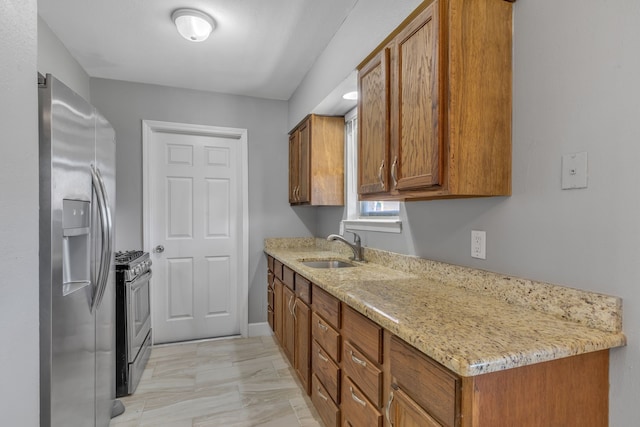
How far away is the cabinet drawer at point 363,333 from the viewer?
121 cm

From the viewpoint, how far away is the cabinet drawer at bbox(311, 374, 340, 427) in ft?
5.23

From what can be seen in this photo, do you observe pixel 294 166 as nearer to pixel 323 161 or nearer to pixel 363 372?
pixel 323 161

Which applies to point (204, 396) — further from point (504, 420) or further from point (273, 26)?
point (273, 26)

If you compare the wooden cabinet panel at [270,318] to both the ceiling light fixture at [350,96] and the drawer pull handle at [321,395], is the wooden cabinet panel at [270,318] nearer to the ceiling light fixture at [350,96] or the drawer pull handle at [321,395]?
the drawer pull handle at [321,395]

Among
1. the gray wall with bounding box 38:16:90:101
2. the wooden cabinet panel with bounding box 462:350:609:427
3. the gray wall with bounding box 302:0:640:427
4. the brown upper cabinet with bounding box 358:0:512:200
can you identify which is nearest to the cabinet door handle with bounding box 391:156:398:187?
the brown upper cabinet with bounding box 358:0:512:200

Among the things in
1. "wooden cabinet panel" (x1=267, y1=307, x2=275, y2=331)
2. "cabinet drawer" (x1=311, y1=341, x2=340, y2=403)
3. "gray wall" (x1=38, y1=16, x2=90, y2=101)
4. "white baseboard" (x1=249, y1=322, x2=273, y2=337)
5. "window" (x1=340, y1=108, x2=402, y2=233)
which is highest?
"gray wall" (x1=38, y1=16, x2=90, y2=101)

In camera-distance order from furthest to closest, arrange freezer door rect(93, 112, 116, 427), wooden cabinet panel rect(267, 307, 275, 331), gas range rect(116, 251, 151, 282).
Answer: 1. wooden cabinet panel rect(267, 307, 275, 331)
2. gas range rect(116, 251, 151, 282)
3. freezer door rect(93, 112, 116, 427)

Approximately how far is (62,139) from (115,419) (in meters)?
1.79

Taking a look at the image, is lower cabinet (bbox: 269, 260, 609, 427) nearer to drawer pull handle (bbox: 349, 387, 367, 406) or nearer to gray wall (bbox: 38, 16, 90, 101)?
drawer pull handle (bbox: 349, 387, 367, 406)

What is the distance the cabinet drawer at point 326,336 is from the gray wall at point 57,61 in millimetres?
2402

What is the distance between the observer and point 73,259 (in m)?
1.43

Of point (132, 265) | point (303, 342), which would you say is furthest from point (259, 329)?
point (132, 265)

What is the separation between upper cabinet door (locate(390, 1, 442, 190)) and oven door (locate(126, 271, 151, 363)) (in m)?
2.08

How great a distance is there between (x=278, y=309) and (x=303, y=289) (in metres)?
0.84
